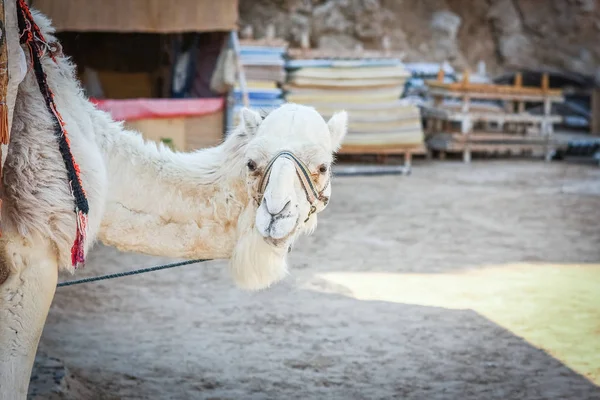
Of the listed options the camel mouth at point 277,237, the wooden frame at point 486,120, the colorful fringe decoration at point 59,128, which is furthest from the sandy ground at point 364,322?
the wooden frame at point 486,120

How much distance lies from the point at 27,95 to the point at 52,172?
1.07 ft

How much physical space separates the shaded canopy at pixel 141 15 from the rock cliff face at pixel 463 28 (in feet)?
16.2

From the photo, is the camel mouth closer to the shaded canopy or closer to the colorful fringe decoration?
the colorful fringe decoration

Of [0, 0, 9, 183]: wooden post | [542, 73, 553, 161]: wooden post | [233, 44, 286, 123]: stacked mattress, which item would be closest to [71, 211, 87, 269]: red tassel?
[0, 0, 9, 183]: wooden post

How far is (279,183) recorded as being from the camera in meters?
2.93

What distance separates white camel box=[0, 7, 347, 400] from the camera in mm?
2918

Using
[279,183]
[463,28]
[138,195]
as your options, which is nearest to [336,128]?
[279,183]

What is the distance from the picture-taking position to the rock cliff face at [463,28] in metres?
17.0

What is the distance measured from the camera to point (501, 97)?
1589 cm

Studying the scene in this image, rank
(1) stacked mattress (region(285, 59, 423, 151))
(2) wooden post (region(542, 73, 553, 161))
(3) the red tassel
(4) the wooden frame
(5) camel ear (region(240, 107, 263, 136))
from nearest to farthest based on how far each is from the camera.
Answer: (3) the red tassel < (5) camel ear (region(240, 107, 263, 136)) < (1) stacked mattress (region(285, 59, 423, 151)) < (4) the wooden frame < (2) wooden post (region(542, 73, 553, 161))

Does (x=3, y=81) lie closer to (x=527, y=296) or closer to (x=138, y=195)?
(x=138, y=195)

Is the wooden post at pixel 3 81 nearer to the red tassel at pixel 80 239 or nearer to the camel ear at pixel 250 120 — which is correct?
the red tassel at pixel 80 239

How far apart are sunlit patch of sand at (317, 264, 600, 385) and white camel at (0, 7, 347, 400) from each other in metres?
2.30

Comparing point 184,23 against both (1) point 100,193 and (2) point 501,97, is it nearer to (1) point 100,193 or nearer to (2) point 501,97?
(2) point 501,97
